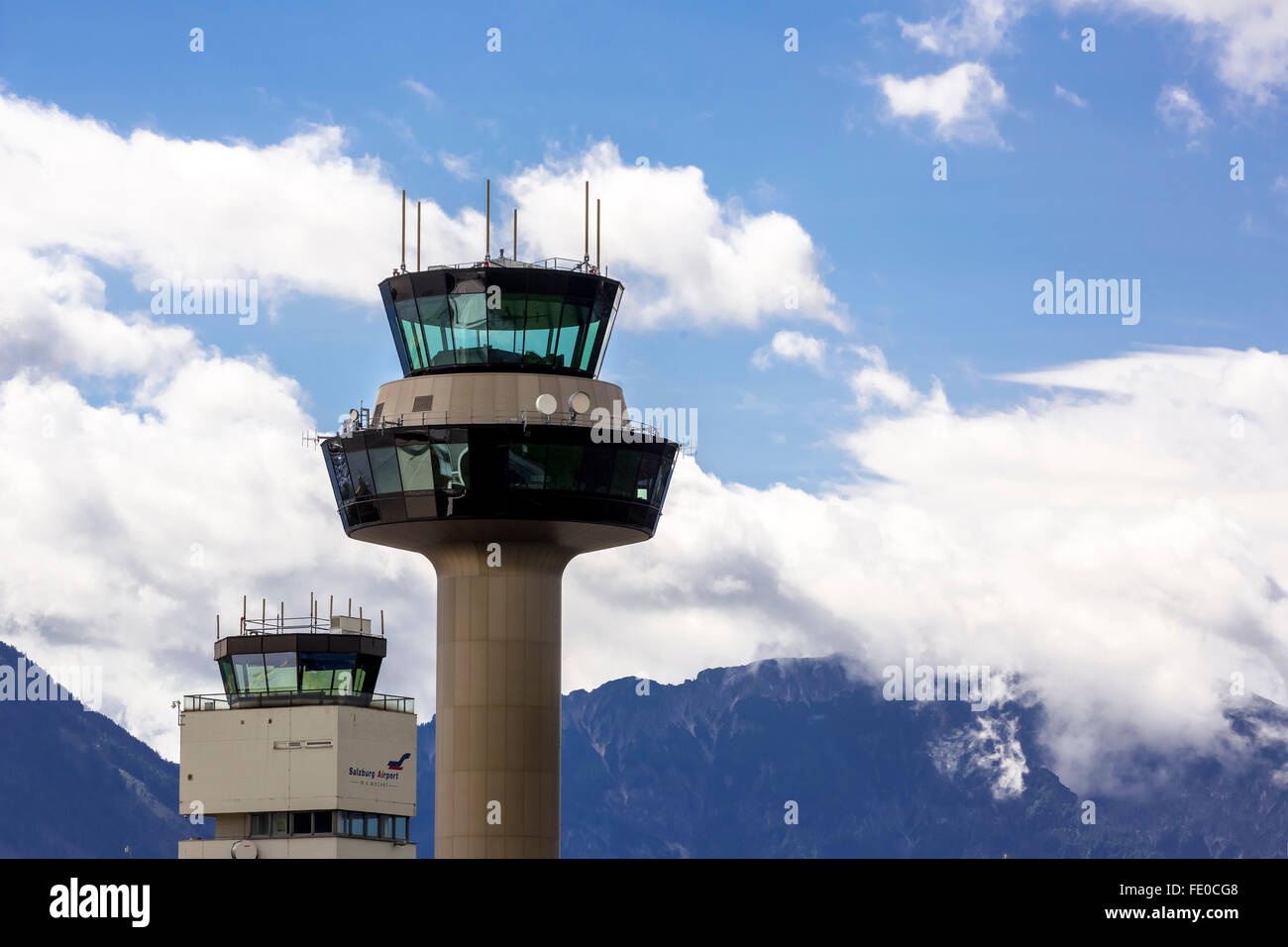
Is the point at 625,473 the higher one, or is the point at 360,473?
the point at 360,473

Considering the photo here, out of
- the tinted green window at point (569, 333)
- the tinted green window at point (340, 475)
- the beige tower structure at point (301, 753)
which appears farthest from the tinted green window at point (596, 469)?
the beige tower structure at point (301, 753)

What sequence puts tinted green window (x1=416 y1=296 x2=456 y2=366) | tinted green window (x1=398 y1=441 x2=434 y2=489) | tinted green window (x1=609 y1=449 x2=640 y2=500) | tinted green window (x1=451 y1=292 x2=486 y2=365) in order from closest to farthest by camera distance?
1. tinted green window (x1=398 y1=441 x2=434 y2=489)
2. tinted green window (x1=609 y1=449 x2=640 y2=500)
3. tinted green window (x1=451 y1=292 x2=486 y2=365)
4. tinted green window (x1=416 y1=296 x2=456 y2=366)

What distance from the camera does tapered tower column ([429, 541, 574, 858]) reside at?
289ft

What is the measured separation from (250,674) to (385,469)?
7171 cm

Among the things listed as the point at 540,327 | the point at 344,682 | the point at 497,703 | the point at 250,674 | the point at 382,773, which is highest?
the point at 540,327

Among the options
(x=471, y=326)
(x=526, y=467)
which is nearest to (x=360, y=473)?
(x=526, y=467)

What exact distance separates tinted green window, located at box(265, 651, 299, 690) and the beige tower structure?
0.08m

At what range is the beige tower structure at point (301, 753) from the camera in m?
147

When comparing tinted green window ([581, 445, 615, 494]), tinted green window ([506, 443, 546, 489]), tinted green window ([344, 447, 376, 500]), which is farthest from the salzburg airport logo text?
tinted green window ([506, 443, 546, 489])

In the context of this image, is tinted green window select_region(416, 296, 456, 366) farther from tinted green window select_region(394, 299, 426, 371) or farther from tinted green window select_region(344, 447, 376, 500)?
tinted green window select_region(344, 447, 376, 500)

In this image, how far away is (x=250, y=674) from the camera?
15712 centimetres

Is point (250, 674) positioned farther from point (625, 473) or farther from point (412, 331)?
point (625, 473)
